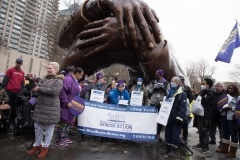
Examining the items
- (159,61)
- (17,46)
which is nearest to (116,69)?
(159,61)

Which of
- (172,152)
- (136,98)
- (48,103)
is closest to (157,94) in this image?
(136,98)

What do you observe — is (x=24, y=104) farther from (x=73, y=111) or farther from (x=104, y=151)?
(x=104, y=151)

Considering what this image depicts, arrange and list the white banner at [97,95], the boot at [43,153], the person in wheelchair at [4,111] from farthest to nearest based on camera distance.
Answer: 1. the white banner at [97,95]
2. the person in wheelchair at [4,111]
3. the boot at [43,153]

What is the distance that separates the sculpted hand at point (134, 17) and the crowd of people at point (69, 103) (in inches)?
Answer: 39.9

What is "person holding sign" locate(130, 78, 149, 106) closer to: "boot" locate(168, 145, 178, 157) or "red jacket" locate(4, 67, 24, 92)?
"boot" locate(168, 145, 178, 157)

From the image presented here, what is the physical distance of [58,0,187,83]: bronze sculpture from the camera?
16.0ft

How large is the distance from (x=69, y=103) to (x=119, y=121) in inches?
57.5

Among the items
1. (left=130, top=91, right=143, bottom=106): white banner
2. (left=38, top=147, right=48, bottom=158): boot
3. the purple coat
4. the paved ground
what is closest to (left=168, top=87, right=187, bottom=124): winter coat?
the paved ground

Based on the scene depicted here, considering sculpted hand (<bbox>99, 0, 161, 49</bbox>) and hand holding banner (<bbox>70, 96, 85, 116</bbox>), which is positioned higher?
sculpted hand (<bbox>99, 0, 161, 49</bbox>)

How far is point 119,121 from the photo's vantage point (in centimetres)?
478

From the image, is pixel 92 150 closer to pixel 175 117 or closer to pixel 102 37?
pixel 175 117

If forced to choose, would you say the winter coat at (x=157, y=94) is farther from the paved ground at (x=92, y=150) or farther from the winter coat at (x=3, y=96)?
the winter coat at (x=3, y=96)

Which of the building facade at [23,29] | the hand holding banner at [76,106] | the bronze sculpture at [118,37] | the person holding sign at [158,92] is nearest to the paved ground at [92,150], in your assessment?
the hand holding banner at [76,106]

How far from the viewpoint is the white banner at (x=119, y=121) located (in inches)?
184
